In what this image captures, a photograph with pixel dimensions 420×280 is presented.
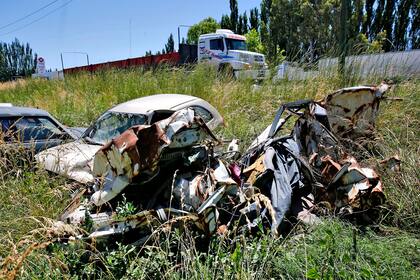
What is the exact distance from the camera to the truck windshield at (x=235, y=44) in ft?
59.4

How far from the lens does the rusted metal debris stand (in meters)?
2.50

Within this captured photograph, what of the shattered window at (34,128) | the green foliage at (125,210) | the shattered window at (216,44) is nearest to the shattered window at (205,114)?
the shattered window at (34,128)

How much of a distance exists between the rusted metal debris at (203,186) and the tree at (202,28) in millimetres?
35956

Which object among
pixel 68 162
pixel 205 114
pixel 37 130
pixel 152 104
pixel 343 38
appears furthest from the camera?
pixel 343 38

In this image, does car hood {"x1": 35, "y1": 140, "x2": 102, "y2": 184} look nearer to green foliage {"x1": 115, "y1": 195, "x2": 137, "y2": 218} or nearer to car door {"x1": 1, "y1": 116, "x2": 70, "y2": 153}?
car door {"x1": 1, "y1": 116, "x2": 70, "y2": 153}

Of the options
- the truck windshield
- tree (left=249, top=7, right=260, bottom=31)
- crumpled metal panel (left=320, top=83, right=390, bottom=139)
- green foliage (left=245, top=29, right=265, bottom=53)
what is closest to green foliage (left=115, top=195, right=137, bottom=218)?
crumpled metal panel (left=320, top=83, right=390, bottom=139)

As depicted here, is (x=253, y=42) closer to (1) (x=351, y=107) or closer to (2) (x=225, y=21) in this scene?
(2) (x=225, y=21)

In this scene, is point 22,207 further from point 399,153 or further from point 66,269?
point 399,153

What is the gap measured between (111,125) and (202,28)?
34944mm

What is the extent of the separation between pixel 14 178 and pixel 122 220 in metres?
1.69

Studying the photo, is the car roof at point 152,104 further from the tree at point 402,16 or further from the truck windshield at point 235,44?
the tree at point 402,16

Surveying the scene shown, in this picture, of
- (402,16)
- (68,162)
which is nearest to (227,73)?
(68,162)

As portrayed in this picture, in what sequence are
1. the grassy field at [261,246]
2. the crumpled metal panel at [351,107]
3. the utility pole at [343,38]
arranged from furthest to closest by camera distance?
the utility pole at [343,38]
the crumpled metal panel at [351,107]
the grassy field at [261,246]

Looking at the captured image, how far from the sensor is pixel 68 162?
3.77 meters
